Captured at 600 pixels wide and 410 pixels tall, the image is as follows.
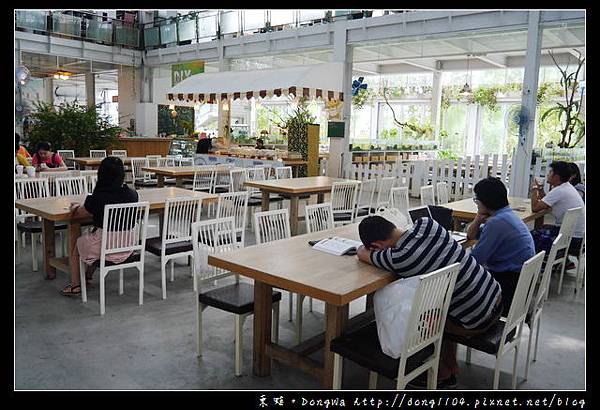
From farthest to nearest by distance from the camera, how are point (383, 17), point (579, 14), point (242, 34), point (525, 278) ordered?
point (242, 34), point (383, 17), point (579, 14), point (525, 278)

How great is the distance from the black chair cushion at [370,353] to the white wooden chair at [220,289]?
0.71 m

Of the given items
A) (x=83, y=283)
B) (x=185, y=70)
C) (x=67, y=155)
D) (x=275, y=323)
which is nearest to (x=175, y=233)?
(x=83, y=283)

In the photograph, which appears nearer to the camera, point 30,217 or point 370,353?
point 370,353

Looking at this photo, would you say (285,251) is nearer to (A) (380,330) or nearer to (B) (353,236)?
(B) (353,236)

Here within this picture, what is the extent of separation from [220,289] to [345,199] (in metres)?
3.38

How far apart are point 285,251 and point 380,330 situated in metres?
0.93

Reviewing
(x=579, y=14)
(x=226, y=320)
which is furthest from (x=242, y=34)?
(x=226, y=320)

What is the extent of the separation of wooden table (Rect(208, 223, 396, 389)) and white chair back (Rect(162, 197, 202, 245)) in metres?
1.49

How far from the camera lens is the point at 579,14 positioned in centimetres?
770

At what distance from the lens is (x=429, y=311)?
249 centimetres

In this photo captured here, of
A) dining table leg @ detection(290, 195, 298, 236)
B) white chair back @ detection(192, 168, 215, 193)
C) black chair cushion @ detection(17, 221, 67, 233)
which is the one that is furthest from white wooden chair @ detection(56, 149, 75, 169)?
dining table leg @ detection(290, 195, 298, 236)

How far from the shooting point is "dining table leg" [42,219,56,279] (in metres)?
4.70

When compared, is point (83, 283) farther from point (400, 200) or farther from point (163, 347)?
point (400, 200)

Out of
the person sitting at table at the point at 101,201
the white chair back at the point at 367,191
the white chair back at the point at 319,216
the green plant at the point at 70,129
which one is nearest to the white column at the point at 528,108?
the white chair back at the point at 367,191
